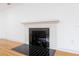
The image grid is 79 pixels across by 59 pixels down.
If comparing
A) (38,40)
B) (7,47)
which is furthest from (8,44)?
(38,40)

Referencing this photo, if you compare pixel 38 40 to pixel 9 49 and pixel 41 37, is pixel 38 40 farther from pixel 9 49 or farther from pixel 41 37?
pixel 9 49

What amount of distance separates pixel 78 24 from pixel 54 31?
11.2 inches

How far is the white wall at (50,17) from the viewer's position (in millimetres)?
1208

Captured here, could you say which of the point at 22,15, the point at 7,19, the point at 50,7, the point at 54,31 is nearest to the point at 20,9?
the point at 22,15

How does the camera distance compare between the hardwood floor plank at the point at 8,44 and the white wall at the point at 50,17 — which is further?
the hardwood floor plank at the point at 8,44

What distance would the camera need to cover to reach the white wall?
1208 mm

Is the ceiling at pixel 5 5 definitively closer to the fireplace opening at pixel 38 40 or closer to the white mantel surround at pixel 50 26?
the white mantel surround at pixel 50 26

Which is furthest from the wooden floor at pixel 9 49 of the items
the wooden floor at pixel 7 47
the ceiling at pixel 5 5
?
the ceiling at pixel 5 5

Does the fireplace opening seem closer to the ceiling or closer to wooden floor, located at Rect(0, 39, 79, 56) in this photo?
wooden floor, located at Rect(0, 39, 79, 56)

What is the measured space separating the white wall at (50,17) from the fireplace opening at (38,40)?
0.39 ft

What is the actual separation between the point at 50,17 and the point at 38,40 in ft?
1.05

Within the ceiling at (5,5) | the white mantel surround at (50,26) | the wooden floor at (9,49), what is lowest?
the wooden floor at (9,49)

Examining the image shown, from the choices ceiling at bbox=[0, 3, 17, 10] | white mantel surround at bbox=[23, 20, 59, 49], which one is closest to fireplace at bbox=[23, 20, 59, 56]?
white mantel surround at bbox=[23, 20, 59, 49]

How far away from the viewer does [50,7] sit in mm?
1241
